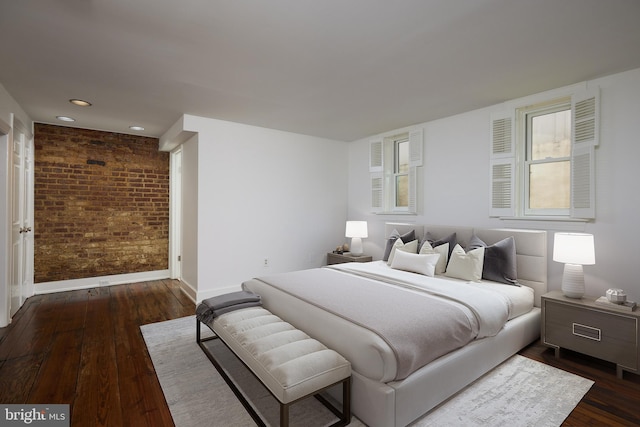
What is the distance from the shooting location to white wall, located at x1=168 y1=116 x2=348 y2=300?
14.1 ft

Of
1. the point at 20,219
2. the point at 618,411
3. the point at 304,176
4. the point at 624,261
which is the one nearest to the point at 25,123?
the point at 20,219

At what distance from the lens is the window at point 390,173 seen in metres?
4.91

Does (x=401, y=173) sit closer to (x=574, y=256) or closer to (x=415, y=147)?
(x=415, y=147)

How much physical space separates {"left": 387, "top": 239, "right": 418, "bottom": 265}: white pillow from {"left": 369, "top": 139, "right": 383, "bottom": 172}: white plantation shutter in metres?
1.50

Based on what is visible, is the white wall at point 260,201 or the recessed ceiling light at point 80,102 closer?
the recessed ceiling light at point 80,102

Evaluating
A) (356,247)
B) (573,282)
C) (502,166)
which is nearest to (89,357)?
(356,247)

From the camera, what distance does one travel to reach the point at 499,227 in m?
3.68

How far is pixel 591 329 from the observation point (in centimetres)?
258

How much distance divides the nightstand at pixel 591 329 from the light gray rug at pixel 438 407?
0.32 metres

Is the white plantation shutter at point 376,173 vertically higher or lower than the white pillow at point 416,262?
higher

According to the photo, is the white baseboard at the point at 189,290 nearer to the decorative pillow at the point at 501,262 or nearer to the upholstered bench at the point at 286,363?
the upholstered bench at the point at 286,363

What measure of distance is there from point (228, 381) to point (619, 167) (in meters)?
3.74

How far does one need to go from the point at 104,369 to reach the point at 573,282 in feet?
13.0

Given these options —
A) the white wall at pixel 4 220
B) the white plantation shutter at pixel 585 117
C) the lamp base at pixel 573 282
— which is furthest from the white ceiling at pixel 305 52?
the lamp base at pixel 573 282
